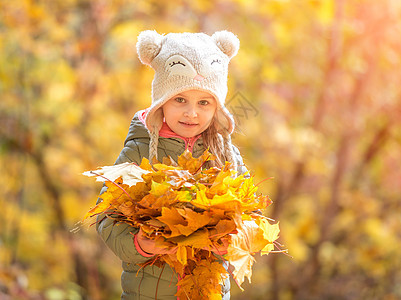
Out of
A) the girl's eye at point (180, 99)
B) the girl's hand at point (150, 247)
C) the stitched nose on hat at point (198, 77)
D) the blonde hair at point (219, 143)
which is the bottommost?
the girl's hand at point (150, 247)

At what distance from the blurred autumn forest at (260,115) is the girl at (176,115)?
307 cm

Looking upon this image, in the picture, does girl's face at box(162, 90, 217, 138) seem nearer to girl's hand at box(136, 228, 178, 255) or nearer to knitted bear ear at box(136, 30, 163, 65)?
knitted bear ear at box(136, 30, 163, 65)

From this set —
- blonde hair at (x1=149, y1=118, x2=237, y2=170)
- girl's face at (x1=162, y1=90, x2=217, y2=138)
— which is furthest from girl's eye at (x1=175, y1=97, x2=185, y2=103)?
blonde hair at (x1=149, y1=118, x2=237, y2=170)

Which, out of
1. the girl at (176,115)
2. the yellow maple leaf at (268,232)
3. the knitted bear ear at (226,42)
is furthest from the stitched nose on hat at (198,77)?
the yellow maple leaf at (268,232)

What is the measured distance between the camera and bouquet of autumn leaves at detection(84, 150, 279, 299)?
111 cm

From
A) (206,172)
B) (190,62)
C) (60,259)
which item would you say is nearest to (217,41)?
(190,62)

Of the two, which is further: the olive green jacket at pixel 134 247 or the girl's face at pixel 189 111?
the girl's face at pixel 189 111

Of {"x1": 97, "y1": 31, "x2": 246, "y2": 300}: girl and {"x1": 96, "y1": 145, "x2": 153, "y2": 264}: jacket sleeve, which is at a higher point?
{"x1": 97, "y1": 31, "x2": 246, "y2": 300}: girl

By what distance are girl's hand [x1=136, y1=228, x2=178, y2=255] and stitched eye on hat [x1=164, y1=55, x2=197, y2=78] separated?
0.43 metres

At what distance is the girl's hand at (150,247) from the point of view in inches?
45.8

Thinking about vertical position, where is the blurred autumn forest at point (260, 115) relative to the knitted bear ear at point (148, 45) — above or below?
above

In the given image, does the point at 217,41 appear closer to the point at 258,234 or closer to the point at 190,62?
the point at 190,62

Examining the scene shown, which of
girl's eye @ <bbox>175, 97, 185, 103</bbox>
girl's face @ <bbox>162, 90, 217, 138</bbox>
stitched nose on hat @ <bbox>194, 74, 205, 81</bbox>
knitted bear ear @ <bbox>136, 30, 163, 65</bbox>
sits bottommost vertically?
girl's face @ <bbox>162, 90, 217, 138</bbox>

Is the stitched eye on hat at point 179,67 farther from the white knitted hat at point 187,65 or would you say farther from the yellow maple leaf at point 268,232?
the yellow maple leaf at point 268,232
